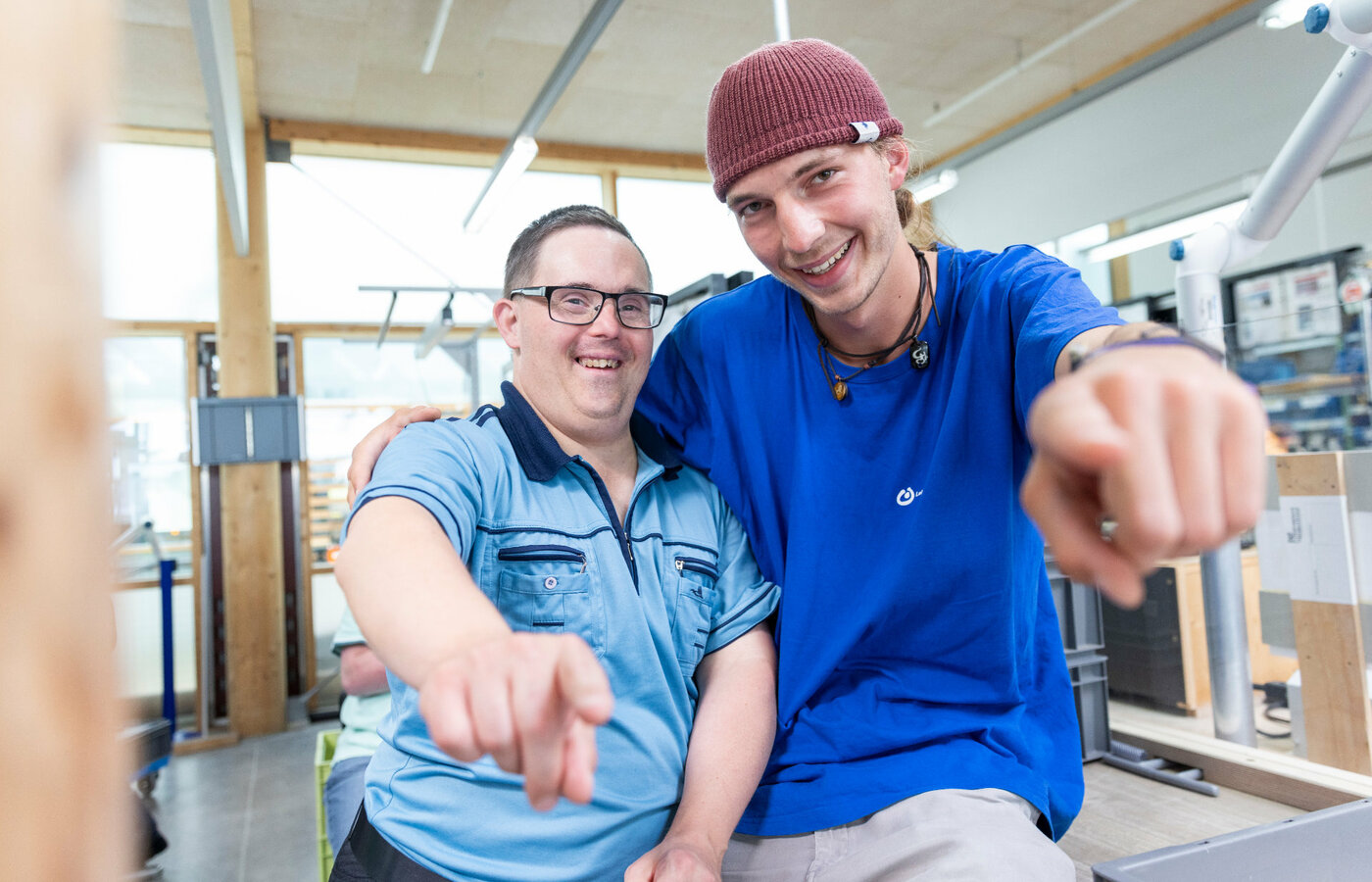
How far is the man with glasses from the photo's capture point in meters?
1.05

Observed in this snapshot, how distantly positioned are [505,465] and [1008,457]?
725 mm

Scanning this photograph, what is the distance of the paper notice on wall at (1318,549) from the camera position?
7.91ft

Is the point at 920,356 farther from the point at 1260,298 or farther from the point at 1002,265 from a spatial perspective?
the point at 1260,298

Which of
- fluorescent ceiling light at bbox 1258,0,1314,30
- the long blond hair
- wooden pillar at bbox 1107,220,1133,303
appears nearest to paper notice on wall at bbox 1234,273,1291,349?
wooden pillar at bbox 1107,220,1133,303

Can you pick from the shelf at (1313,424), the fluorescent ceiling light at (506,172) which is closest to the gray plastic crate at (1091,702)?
the shelf at (1313,424)

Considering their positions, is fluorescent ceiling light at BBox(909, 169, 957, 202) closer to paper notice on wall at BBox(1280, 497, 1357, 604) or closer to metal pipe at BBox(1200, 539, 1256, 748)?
metal pipe at BBox(1200, 539, 1256, 748)

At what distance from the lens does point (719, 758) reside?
125 cm

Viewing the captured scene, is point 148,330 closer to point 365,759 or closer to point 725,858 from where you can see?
point 365,759

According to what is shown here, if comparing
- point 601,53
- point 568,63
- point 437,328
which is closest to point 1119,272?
point 601,53

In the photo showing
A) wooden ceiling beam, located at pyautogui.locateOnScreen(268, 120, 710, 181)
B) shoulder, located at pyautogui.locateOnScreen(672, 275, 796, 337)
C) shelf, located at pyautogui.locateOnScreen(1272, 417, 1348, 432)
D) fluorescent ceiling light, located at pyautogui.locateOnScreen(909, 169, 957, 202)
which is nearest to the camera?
shoulder, located at pyautogui.locateOnScreen(672, 275, 796, 337)

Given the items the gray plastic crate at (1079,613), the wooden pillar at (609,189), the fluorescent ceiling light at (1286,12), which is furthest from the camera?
the wooden pillar at (609,189)

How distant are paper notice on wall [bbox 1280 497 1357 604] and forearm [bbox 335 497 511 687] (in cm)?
253

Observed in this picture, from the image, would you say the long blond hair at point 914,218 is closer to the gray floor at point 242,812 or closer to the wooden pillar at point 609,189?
the gray floor at point 242,812

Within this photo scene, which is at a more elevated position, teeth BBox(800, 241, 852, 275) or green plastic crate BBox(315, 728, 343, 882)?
teeth BBox(800, 241, 852, 275)
